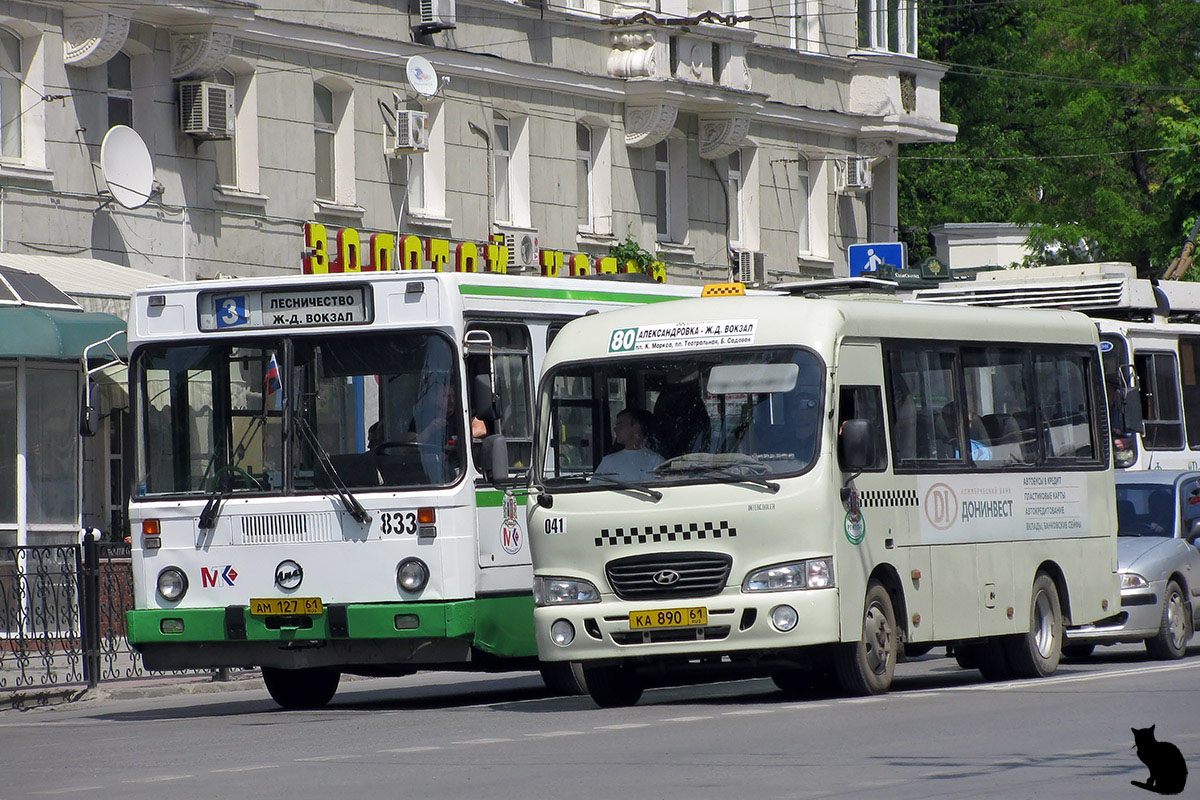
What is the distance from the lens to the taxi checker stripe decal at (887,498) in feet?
46.2

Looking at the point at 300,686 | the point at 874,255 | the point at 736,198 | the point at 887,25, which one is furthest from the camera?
the point at 887,25

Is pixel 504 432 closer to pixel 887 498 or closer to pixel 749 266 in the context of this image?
pixel 887 498

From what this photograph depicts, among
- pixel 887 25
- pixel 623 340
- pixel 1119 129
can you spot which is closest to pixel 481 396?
pixel 623 340

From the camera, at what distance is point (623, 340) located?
566 inches

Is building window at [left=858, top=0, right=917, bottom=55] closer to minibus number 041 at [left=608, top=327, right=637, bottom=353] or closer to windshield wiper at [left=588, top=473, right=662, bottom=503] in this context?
minibus number 041 at [left=608, top=327, right=637, bottom=353]

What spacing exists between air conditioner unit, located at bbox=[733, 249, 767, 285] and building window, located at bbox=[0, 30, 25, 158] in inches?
570

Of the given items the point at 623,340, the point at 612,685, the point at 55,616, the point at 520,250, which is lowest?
the point at 612,685

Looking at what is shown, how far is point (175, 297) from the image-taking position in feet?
49.9

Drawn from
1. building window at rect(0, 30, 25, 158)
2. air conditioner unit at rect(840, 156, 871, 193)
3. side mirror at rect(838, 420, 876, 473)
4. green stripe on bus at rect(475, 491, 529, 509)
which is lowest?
green stripe on bus at rect(475, 491, 529, 509)

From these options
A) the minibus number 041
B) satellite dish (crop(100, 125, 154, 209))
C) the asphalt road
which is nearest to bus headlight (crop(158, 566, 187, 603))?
the asphalt road

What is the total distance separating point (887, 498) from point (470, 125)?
17800mm

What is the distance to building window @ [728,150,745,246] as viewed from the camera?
3691cm

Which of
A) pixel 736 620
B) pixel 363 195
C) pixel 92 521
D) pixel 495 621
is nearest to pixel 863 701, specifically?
pixel 736 620

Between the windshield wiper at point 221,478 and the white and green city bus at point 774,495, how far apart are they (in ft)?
6.51
